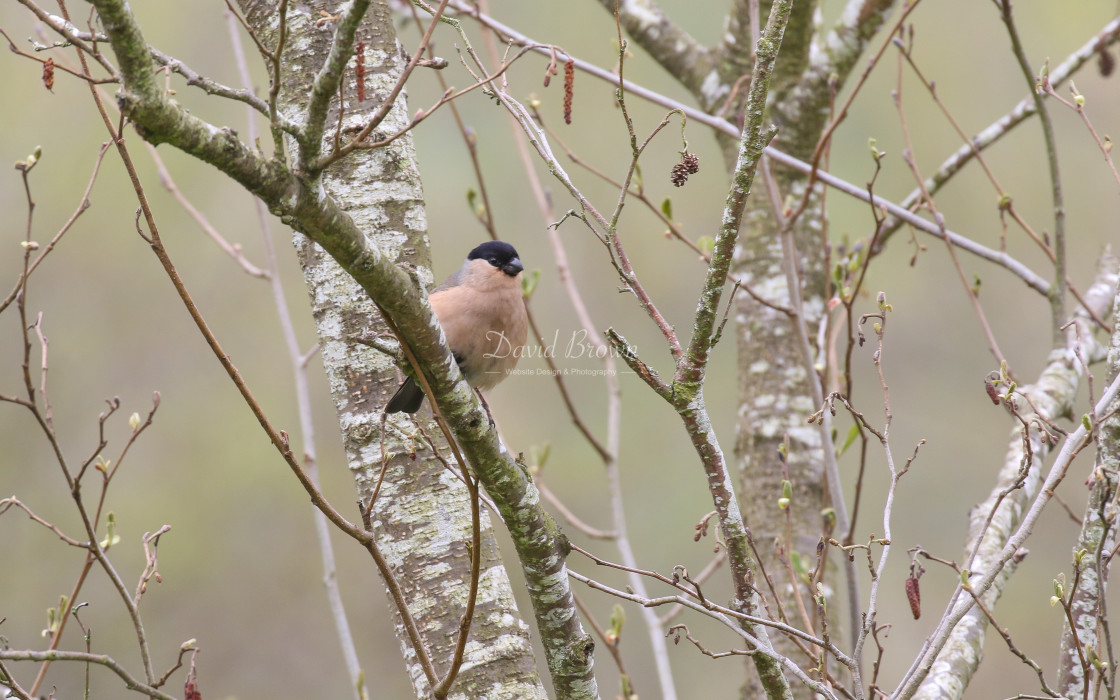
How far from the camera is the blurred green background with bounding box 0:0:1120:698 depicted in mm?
9023

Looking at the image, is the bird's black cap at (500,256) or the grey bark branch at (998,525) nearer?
the grey bark branch at (998,525)

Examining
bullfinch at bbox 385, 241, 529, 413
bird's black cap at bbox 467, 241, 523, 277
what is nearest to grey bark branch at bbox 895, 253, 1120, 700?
bullfinch at bbox 385, 241, 529, 413

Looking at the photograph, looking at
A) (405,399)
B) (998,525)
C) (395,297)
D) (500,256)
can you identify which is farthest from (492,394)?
(395,297)

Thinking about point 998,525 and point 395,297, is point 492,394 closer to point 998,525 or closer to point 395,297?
point 998,525

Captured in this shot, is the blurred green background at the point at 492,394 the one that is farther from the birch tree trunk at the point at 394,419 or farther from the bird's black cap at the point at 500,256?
the birch tree trunk at the point at 394,419

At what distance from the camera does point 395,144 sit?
110 inches

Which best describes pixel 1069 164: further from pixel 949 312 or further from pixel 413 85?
pixel 413 85

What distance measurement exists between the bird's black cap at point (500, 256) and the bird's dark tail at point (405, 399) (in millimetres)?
1241

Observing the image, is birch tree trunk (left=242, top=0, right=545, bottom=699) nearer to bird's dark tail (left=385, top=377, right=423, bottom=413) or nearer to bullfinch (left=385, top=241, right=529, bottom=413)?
bird's dark tail (left=385, top=377, right=423, bottom=413)

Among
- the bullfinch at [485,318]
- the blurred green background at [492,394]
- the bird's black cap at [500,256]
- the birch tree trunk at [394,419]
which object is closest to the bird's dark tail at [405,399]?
the birch tree trunk at [394,419]

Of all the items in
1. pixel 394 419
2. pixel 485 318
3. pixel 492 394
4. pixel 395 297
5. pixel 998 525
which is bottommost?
pixel 998 525

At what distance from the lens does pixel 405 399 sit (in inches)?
108

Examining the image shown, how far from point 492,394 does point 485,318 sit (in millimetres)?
5635

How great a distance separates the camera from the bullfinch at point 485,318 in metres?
3.72
